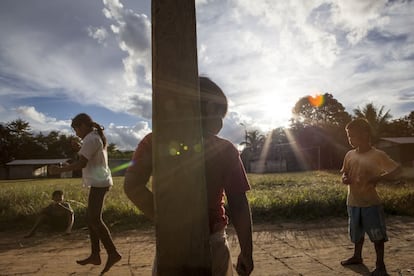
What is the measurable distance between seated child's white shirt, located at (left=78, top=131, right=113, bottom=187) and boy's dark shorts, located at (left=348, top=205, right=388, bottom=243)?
2.79 meters

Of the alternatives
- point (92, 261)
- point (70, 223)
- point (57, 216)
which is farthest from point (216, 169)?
point (57, 216)

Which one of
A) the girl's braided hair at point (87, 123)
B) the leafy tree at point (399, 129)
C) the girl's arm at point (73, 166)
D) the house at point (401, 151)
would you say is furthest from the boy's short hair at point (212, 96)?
the leafy tree at point (399, 129)

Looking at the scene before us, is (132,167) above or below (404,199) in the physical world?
above

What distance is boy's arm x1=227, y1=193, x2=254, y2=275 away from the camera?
153cm

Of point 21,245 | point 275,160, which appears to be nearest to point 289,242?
point 21,245

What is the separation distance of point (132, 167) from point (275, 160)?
142ft

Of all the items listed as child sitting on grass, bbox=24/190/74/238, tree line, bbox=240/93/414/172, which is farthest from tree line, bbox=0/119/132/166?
child sitting on grass, bbox=24/190/74/238

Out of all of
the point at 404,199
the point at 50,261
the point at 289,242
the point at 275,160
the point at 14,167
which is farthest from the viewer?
the point at 14,167

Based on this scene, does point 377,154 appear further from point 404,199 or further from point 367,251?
point 404,199

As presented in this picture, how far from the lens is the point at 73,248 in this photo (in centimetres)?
499

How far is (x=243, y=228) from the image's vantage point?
60.4 inches

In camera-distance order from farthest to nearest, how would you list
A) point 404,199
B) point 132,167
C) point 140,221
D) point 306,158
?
point 306,158 < point 404,199 < point 140,221 < point 132,167

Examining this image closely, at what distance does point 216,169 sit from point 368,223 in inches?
110

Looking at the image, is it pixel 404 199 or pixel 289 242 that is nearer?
pixel 289 242
